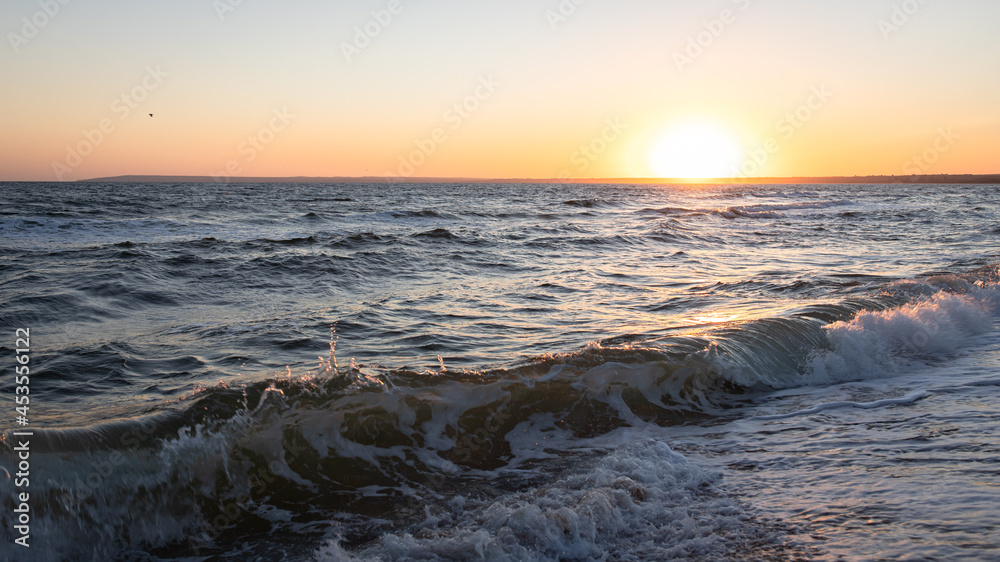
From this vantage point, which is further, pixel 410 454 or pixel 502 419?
pixel 502 419

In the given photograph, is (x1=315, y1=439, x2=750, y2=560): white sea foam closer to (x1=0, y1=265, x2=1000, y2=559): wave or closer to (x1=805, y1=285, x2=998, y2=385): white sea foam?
(x1=0, y1=265, x2=1000, y2=559): wave

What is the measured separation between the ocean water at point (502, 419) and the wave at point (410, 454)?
0.06ft

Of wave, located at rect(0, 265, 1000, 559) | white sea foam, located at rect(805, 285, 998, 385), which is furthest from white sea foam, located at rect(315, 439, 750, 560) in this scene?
white sea foam, located at rect(805, 285, 998, 385)

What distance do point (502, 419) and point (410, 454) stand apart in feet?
3.15

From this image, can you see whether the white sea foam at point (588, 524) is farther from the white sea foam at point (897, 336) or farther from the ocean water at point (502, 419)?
the white sea foam at point (897, 336)

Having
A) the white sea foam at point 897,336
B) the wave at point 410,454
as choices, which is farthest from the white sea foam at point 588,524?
the white sea foam at point 897,336

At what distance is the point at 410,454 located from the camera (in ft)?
16.6

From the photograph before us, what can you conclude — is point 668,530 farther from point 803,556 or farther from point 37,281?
point 37,281

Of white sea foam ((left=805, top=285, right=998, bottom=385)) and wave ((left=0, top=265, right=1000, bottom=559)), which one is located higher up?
white sea foam ((left=805, top=285, right=998, bottom=385))

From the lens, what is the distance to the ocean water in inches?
145

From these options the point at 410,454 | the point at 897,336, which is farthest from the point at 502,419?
the point at 897,336

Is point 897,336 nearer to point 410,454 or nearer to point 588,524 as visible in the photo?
point 588,524

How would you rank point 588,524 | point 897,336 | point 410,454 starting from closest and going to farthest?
1. point 588,524
2. point 410,454
3. point 897,336

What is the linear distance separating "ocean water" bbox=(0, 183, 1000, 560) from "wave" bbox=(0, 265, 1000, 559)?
0.02 metres
